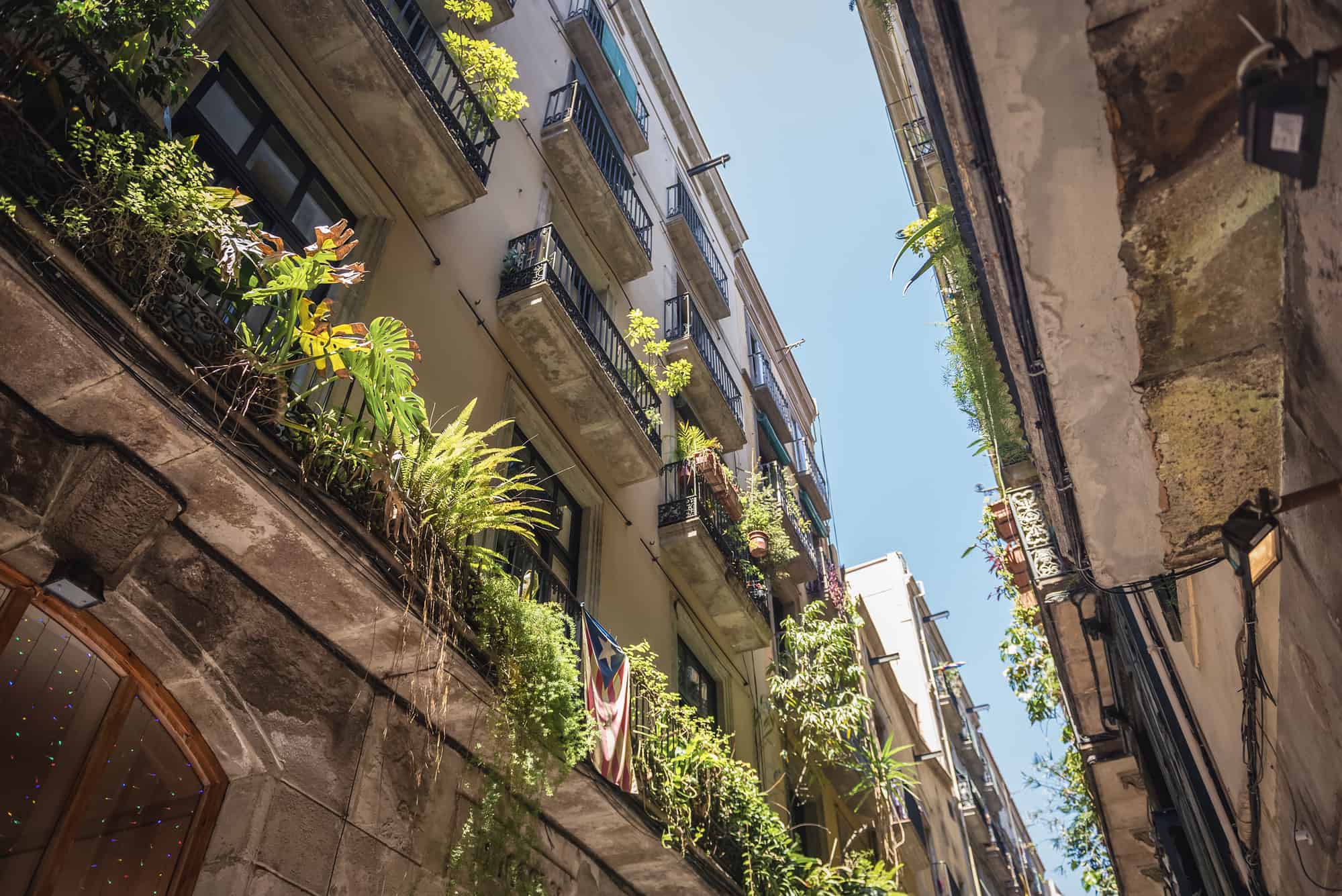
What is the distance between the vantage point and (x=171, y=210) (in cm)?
431

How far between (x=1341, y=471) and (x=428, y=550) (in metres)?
4.41

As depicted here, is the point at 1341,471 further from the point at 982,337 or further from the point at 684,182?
the point at 684,182

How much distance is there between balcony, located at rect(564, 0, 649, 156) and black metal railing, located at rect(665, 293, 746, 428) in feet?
8.38

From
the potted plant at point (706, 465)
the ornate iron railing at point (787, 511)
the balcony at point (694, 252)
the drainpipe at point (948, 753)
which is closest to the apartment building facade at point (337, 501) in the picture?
the potted plant at point (706, 465)

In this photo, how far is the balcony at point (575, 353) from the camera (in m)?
8.43

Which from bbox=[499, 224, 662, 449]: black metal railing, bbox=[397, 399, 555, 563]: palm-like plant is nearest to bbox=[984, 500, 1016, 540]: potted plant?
bbox=[499, 224, 662, 449]: black metal railing

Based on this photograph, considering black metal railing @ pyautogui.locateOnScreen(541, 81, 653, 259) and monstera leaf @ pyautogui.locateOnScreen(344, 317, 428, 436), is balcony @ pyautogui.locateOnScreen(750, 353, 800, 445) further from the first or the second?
monstera leaf @ pyautogui.locateOnScreen(344, 317, 428, 436)

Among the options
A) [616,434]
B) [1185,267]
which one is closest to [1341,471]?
[1185,267]

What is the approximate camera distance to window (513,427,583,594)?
856 cm

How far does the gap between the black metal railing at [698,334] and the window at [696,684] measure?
4157 mm

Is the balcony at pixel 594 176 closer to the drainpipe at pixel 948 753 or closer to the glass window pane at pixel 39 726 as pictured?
the glass window pane at pixel 39 726

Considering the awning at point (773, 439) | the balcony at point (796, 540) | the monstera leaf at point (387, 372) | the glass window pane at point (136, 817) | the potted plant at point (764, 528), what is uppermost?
the awning at point (773, 439)

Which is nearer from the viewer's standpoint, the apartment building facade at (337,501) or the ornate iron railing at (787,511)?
the apartment building facade at (337,501)

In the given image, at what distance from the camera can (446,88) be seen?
28.3 ft
